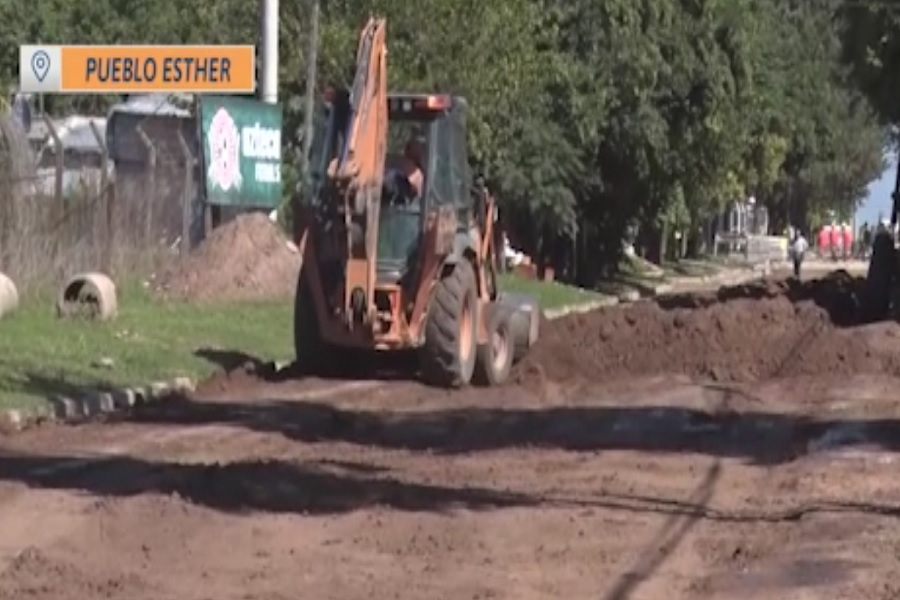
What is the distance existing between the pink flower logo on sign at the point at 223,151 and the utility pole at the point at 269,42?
3.15ft

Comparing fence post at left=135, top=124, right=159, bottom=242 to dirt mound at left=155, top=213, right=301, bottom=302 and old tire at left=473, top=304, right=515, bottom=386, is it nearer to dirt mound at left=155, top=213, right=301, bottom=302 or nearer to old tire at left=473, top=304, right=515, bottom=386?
dirt mound at left=155, top=213, right=301, bottom=302

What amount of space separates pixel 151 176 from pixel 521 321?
Result: 36.4 feet

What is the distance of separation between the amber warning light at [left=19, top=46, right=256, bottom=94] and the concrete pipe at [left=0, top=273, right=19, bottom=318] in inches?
483

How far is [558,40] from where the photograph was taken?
164ft

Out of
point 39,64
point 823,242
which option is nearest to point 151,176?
point 39,64

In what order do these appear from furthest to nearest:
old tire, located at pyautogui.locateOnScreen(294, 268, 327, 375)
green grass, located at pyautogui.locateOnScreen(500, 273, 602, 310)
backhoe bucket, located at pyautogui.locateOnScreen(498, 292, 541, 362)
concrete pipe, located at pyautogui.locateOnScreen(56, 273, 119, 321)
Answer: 1. green grass, located at pyautogui.locateOnScreen(500, 273, 602, 310)
2. concrete pipe, located at pyautogui.locateOnScreen(56, 273, 119, 321)
3. backhoe bucket, located at pyautogui.locateOnScreen(498, 292, 541, 362)
4. old tire, located at pyautogui.locateOnScreen(294, 268, 327, 375)

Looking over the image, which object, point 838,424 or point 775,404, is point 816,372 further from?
point 838,424

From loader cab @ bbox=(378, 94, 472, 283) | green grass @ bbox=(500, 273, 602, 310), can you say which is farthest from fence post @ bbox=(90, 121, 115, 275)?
green grass @ bbox=(500, 273, 602, 310)

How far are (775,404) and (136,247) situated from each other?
13.6m

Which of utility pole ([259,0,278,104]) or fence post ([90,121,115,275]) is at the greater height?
utility pole ([259,0,278,104])

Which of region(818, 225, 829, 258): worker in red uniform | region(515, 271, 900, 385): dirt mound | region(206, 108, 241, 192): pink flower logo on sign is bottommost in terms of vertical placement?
region(818, 225, 829, 258): worker in red uniform

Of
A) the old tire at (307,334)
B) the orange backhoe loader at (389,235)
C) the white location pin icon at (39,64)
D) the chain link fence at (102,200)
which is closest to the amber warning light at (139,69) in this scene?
the white location pin icon at (39,64)

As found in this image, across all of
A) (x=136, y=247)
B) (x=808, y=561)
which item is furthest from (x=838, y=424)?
(x=136, y=247)

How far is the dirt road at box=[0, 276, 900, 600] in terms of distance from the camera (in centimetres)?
1203
